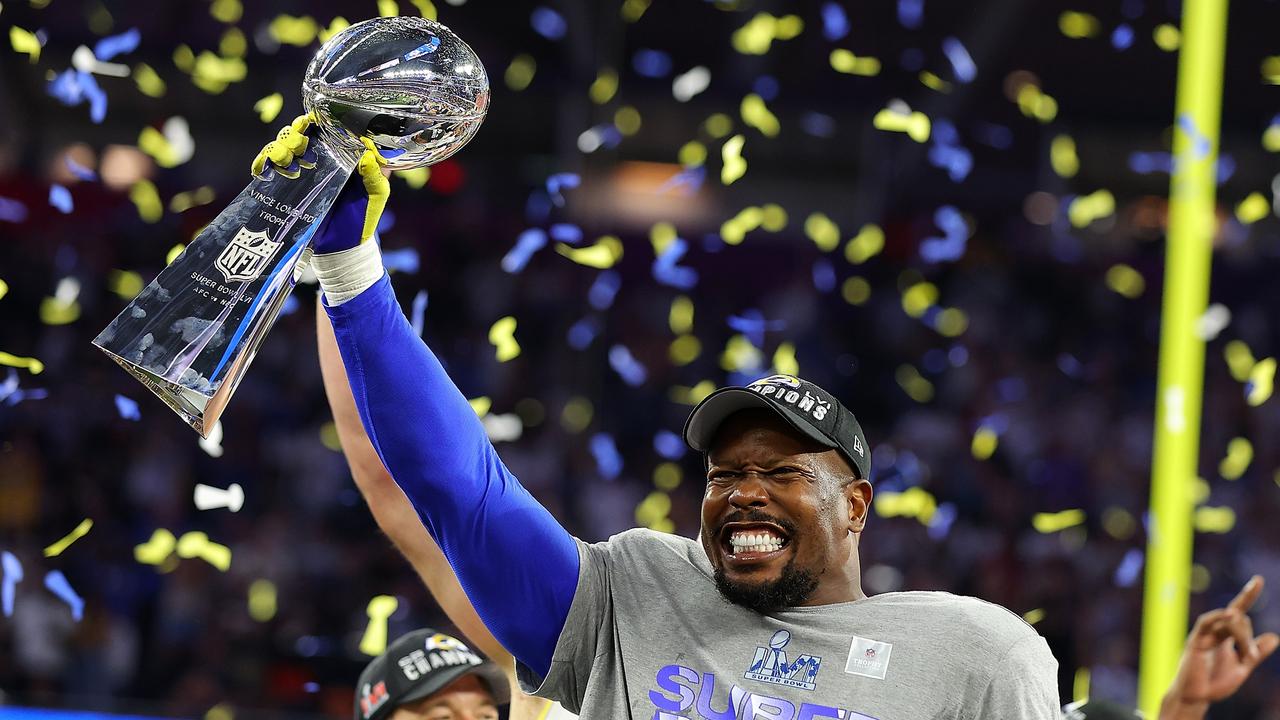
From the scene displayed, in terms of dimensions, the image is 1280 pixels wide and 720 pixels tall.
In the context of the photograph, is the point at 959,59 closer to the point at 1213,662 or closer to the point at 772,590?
the point at 1213,662

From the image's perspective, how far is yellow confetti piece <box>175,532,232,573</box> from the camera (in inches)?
191

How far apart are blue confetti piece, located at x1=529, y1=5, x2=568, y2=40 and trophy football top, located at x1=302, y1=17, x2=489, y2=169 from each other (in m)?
5.84

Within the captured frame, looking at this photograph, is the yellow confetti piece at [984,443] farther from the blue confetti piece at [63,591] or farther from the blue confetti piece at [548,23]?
the blue confetti piece at [63,591]

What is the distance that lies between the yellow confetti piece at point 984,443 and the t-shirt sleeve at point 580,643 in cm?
526

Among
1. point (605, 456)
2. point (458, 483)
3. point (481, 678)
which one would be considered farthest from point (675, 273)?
point (458, 483)

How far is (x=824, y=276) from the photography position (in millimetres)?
7953

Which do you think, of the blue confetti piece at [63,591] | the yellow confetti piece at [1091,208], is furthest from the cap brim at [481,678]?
the yellow confetti piece at [1091,208]

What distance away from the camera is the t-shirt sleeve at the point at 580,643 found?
74.5 inches

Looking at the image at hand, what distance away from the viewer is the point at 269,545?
6047mm

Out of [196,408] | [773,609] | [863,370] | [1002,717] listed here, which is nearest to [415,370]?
[196,408]

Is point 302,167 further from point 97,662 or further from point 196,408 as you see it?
point 97,662

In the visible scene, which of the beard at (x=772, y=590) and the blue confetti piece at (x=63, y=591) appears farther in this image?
the blue confetti piece at (x=63, y=591)

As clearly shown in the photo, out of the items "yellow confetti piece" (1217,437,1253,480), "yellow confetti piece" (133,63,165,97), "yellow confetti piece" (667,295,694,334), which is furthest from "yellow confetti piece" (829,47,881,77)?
"yellow confetti piece" (133,63,165,97)

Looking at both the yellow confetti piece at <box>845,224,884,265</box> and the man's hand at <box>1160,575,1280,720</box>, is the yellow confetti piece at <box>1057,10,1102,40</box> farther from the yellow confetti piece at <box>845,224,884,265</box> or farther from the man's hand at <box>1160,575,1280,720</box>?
the man's hand at <box>1160,575,1280,720</box>
